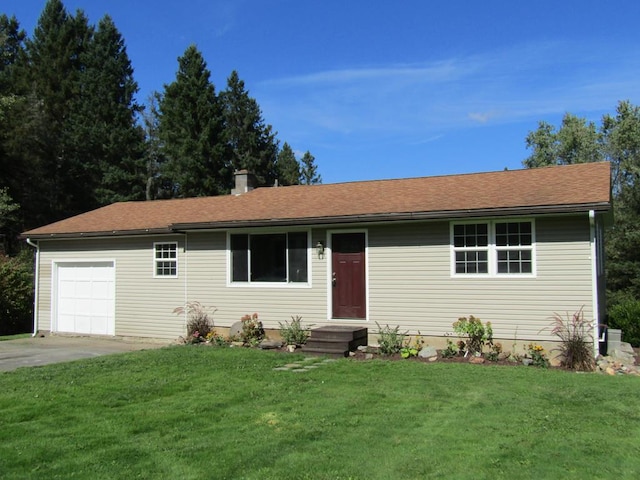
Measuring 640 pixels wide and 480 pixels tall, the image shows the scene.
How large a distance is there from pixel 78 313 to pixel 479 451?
13373 millimetres

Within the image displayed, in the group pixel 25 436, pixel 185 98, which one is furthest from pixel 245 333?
pixel 185 98

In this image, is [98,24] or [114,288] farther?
[98,24]

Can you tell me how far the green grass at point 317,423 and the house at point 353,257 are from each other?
1.99 metres

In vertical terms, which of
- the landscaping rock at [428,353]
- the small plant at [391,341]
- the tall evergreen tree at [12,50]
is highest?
A: the tall evergreen tree at [12,50]

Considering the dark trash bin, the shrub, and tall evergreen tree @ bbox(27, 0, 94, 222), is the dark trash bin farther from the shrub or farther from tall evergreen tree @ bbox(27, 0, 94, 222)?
tall evergreen tree @ bbox(27, 0, 94, 222)

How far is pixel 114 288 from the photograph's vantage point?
15.1 metres

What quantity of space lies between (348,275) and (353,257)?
16.3 inches

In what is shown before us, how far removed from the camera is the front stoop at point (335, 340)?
11.1 metres

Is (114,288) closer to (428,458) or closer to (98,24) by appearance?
(428,458)

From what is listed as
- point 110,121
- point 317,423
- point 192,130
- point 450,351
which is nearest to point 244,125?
point 192,130

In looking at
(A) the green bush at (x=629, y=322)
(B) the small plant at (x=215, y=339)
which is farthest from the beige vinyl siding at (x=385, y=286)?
(A) the green bush at (x=629, y=322)

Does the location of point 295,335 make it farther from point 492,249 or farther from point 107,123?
point 107,123

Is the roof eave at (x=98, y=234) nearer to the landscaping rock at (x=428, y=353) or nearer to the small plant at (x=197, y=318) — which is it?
the small plant at (x=197, y=318)

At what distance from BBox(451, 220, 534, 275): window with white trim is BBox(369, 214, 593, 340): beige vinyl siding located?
0.56 feet
